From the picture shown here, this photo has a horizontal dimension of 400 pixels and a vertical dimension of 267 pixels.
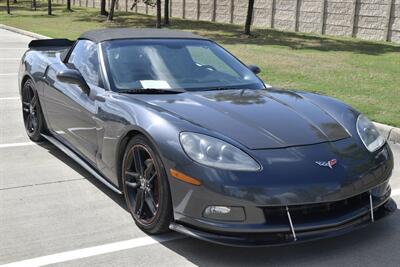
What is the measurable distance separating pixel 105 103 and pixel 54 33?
58.3ft

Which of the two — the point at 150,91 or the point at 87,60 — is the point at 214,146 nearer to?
the point at 150,91

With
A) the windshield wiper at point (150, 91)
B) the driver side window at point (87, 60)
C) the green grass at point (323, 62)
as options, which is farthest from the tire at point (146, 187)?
the green grass at point (323, 62)

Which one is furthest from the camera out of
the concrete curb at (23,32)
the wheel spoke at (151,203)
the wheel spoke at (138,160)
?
the concrete curb at (23,32)

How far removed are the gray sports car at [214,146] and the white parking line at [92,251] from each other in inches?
3.5

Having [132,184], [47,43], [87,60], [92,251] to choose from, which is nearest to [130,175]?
[132,184]

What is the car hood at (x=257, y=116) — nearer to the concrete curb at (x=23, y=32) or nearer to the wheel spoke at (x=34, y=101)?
the wheel spoke at (x=34, y=101)

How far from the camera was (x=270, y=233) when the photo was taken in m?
3.44

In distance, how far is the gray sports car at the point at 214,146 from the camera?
3441 mm

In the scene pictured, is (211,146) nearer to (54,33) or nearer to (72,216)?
(72,216)

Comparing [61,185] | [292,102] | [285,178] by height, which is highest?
[292,102]

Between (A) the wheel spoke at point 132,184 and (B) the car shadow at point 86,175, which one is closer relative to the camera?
(A) the wheel spoke at point 132,184

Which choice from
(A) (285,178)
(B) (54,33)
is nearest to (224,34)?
(B) (54,33)

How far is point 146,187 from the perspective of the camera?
3.97 m

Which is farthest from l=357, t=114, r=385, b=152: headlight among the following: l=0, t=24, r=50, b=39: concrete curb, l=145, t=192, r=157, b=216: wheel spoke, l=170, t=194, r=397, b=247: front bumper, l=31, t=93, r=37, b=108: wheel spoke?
l=0, t=24, r=50, b=39: concrete curb
